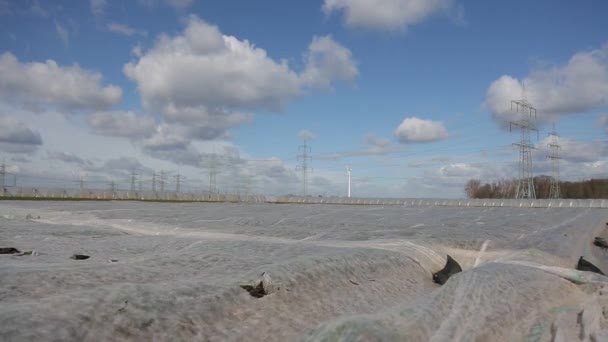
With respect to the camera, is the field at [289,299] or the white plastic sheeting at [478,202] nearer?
the field at [289,299]

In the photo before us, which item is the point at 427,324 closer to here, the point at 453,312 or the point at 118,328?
the point at 453,312

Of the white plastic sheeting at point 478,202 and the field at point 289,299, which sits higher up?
the white plastic sheeting at point 478,202

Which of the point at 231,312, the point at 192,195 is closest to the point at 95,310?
the point at 231,312

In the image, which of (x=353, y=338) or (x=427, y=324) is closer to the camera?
(x=353, y=338)

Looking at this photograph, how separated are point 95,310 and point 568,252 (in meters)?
5.60

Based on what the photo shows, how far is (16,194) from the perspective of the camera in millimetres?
29375

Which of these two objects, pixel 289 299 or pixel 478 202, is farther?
pixel 478 202

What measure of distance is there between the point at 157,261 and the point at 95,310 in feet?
3.77

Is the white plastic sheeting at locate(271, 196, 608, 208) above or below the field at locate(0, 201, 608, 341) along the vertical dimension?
above

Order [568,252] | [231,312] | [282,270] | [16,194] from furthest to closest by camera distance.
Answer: [16,194] < [568,252] < [282,270] < [231,312]

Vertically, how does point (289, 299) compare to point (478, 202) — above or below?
below

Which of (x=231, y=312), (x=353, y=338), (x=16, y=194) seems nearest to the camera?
(x=353, y=338)

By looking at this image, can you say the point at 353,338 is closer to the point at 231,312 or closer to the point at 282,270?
the point at 231,312

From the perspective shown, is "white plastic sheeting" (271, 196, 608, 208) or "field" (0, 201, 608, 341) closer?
"field" (0, 201, 608, 341)
